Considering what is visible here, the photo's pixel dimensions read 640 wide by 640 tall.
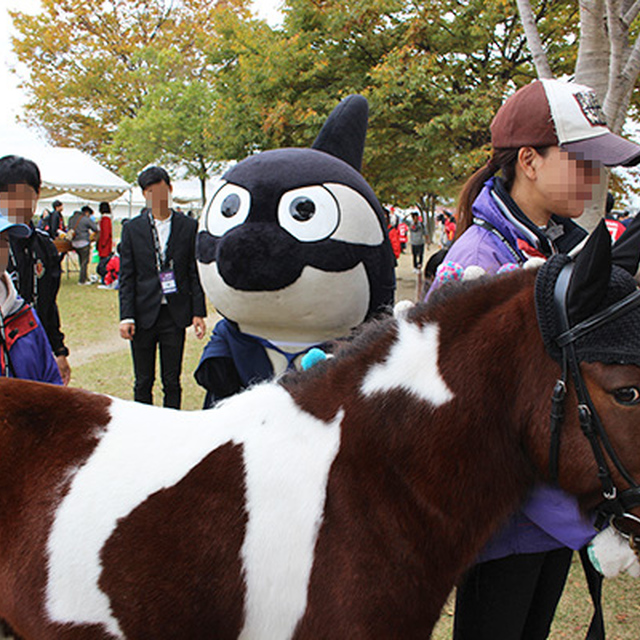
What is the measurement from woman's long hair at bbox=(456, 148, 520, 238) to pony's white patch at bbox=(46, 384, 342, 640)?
0.88 meters

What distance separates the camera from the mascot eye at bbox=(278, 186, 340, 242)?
7.47 ft

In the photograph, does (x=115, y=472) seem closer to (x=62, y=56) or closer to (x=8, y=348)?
(x=8, y=348)

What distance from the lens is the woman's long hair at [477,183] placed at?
175cm

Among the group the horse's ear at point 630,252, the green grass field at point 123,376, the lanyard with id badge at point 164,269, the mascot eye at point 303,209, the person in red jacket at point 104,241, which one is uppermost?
the mascot eye at point 303,209

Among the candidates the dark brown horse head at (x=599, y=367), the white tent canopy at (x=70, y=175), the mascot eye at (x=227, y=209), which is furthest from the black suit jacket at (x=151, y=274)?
the white tent canopy at (x=70, y=175)

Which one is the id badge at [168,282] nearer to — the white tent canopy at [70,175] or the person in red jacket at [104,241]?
the person in red jacket at [104,241]

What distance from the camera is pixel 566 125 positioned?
1529mm

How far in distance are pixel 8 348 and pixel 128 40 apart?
31099 millimetres

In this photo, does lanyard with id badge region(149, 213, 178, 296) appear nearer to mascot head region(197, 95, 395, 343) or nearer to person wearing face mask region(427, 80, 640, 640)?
mascot head region(197, 95, 395, 343)

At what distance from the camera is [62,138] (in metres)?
30.2

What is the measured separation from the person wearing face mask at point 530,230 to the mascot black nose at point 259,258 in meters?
0.72

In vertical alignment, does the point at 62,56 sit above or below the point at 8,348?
above

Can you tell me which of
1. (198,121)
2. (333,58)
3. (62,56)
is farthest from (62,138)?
(333,58)

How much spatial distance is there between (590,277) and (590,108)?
0.69 metres
